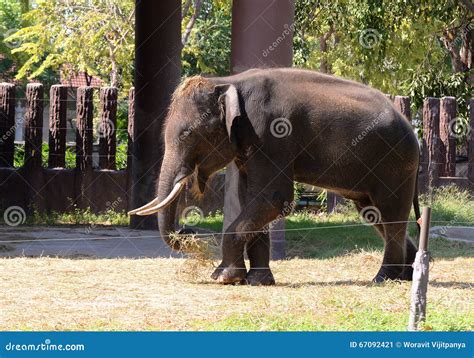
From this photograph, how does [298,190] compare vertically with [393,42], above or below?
below

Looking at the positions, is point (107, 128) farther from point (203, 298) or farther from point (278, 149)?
point (203, 298)

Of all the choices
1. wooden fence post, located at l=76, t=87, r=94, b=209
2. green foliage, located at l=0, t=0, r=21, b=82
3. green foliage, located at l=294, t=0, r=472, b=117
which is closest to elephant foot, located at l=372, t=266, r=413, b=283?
wooden fence post, located at l=76, t=87, r=94, b=209

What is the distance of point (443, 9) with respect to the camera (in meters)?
19.2

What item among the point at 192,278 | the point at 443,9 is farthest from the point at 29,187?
the point at 443,9

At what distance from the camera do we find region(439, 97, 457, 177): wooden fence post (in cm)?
1747

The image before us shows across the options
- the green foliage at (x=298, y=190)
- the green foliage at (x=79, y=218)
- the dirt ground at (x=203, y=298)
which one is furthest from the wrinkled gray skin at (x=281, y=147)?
the green foliage at (x=298, y=190)

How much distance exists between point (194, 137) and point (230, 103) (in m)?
0.43

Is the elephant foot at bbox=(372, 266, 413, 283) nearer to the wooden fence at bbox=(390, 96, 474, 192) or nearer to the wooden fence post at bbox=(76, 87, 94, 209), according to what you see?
the wooden fence post at bbox=(76, 87, 94, 209)

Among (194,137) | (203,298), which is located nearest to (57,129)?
(194,137)

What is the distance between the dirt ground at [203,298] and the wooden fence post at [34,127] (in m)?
4.87

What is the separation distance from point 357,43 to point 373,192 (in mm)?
13059

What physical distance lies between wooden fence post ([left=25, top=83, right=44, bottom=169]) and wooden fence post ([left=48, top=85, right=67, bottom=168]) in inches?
8.1

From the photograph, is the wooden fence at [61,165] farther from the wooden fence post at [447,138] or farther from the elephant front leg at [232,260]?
the elephant front leg at [232,260]

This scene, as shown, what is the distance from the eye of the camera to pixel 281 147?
864 cm
